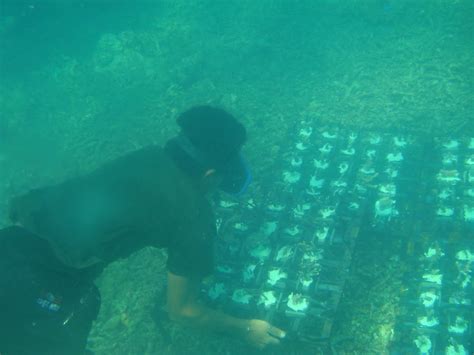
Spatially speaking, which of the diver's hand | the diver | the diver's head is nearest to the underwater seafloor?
the diver's hand

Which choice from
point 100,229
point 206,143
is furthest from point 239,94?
point 100,229

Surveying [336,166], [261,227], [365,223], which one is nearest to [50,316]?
[261,227]

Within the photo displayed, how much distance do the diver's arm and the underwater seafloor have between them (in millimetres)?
214

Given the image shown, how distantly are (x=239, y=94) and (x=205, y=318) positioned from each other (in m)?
3.68

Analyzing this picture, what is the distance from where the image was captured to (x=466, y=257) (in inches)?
131

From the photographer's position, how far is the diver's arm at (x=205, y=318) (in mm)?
2762

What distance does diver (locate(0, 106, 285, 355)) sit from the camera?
7.51 feet

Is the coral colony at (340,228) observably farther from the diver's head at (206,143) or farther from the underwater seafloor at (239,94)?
the diver's head at (206,143)

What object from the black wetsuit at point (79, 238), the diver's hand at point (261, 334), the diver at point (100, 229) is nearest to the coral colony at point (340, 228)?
the diver's hand at point (261, 334)

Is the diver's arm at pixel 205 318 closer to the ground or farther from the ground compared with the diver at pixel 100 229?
closer to the ground

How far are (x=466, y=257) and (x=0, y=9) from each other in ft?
38.0

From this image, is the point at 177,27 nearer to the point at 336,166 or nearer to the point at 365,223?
the point at 336,166

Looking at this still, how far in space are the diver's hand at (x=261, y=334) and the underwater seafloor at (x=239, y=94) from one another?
152 millimetres

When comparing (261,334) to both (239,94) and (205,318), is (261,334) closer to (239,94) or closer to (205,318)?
(205,318)
